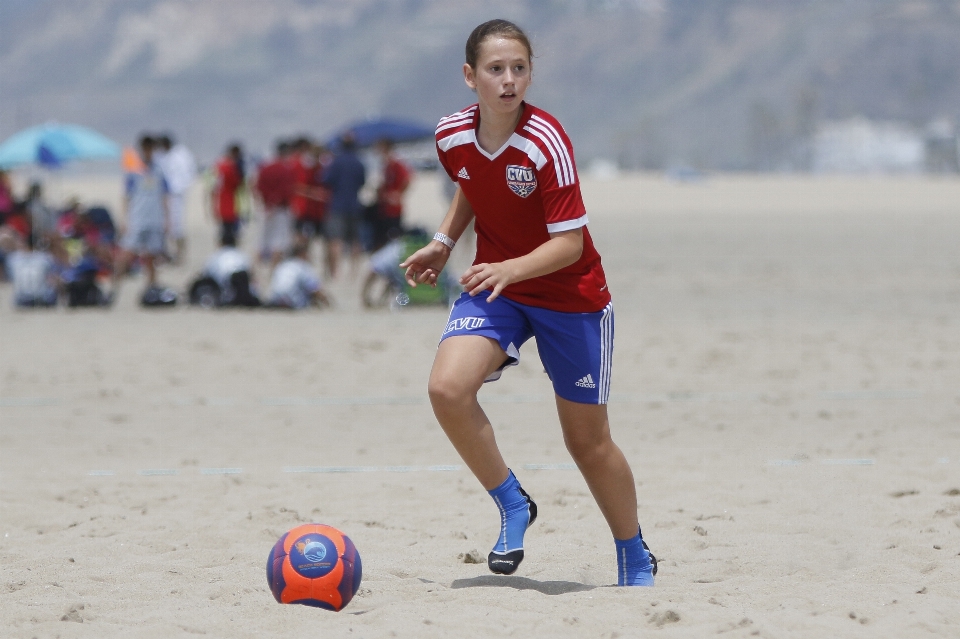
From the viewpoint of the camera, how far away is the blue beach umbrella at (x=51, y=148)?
1617 cm

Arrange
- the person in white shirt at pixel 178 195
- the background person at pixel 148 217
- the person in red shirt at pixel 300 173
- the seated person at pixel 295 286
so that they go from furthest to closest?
the person in white shirt at pixel 178 195, the person in red shirt at pixel 300 173, the background person at pixel 148 217, the seated person at pixel 295 286

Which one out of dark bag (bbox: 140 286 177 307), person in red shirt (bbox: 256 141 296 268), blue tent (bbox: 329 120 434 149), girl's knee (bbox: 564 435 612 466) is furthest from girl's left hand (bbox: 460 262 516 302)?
blue tent (bbox: 329 120 434 149)

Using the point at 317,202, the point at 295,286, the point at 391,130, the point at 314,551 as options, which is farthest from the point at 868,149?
the point at 314,551

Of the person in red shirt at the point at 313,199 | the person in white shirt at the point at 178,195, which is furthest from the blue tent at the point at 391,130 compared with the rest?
the person in red shirt at the point at 313,199

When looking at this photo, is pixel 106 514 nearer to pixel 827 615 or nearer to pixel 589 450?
pixel 589 450

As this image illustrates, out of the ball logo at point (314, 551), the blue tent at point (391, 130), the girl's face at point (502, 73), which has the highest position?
the blue tent at point (391, 130)

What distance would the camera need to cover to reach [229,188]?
16.7 metres

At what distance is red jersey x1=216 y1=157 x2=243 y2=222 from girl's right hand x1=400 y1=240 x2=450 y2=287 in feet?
40.4

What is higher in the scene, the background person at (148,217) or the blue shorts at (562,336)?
the background person at (148,217)

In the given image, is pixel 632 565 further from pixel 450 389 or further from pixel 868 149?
pixel 868 149

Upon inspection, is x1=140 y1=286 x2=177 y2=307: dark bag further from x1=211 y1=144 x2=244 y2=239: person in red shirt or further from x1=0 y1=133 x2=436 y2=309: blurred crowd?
x1=211 y1=144 x2=244 y2=239: person in red shirt

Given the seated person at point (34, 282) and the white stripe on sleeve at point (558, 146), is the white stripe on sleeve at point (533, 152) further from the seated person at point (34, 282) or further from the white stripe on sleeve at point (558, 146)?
the seated person at point (34, 282)

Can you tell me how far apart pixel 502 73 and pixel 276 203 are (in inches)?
474

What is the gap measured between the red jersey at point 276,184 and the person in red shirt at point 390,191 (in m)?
1.10
